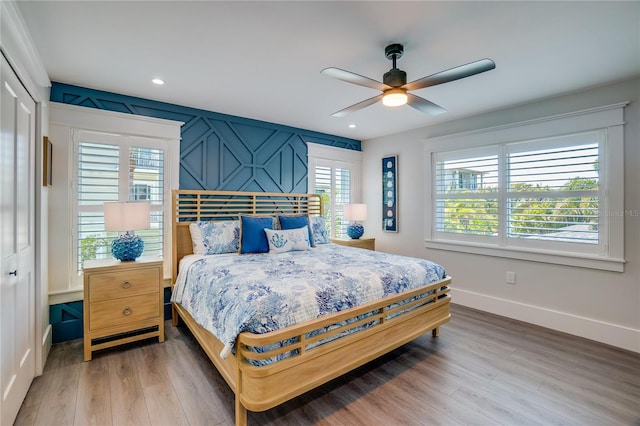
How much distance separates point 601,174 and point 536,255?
1.03 metres

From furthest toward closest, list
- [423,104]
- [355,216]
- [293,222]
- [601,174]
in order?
[355,216] → [293,222] → [601,174] → [423,104]

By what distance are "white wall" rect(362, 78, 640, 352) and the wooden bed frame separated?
1.25 m

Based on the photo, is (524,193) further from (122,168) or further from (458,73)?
(122,168)

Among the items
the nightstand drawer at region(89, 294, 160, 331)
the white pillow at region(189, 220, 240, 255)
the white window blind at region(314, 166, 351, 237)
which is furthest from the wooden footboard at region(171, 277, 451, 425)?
the white window blind at region(314, 166, 351, 237)

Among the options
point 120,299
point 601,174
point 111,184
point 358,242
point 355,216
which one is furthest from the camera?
point 355,216

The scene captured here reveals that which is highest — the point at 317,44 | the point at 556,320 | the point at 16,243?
the point at 317,44

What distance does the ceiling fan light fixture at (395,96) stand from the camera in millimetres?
2316

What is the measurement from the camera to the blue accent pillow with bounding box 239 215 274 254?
131 inches

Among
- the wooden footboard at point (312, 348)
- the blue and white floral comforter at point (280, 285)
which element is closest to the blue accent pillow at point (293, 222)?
the blue and white floral comforter at point (280, 285)

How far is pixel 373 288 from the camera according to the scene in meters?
2.34

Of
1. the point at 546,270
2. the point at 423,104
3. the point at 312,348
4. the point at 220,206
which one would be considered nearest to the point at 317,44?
→ the point at 423,104

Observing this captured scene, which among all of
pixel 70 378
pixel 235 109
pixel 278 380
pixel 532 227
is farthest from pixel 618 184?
pixel 70 378

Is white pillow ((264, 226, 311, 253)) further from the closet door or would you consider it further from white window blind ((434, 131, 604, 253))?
white window blind ((434, 131, 604, 253))

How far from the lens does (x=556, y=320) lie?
10.7 feet
